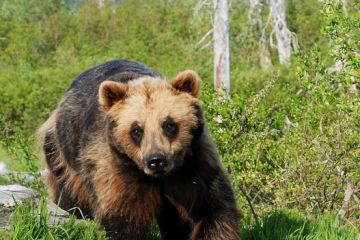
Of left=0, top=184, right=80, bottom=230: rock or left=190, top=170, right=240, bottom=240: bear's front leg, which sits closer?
left=0, top=184, right=80, bottom=230: rock

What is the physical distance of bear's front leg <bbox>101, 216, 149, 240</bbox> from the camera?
4.96m

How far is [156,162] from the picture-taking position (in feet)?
14.6

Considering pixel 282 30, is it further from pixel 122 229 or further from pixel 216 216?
pixel 122 229

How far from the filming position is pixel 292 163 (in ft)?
22.9

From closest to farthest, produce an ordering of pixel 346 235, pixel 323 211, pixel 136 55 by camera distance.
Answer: pixel 346 235 < pixel 323 211 < pixel 136 55

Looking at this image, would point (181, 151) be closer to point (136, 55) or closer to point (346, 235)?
point (346, 235)

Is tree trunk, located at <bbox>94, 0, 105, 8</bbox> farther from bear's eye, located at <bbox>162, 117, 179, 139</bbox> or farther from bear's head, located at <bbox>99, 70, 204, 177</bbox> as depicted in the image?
bear's eye, located at <bbox>162, 117, 179, 139</bbox>

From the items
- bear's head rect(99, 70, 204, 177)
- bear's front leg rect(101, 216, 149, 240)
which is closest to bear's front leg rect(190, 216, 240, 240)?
bear's front leg rect(101, 216, 149, 240)

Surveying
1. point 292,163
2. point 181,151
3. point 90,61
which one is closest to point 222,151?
point 292,163

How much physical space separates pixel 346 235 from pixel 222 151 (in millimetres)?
2353

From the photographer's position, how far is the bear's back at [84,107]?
5543 millimetres

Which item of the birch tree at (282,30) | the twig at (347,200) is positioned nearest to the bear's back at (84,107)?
the twig at (347,200)

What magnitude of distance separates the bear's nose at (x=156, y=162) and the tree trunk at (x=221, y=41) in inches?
468

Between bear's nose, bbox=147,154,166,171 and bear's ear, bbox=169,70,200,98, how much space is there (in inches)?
26.9
